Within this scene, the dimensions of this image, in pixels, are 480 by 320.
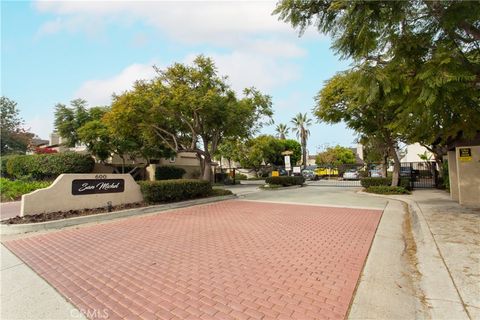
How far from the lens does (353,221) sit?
859cm

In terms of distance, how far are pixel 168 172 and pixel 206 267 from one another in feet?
76.7

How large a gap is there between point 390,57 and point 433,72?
5.74 feet

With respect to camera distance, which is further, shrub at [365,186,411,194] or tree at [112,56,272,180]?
shrub at [365,186,411,194]

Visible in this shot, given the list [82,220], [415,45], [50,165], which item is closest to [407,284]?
[415,45]

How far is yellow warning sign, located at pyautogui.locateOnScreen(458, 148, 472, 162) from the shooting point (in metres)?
10.8

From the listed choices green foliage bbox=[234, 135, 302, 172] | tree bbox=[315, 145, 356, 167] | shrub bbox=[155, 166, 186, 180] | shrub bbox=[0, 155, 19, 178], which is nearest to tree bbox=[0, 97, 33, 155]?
shrub bbox=[0, 155, 19, 178]

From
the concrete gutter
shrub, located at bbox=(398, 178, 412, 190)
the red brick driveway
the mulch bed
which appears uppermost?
shrub, located at bbox=(398, 178, 412, 190)

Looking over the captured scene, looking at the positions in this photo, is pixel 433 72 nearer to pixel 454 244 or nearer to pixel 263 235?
pixel 454 244

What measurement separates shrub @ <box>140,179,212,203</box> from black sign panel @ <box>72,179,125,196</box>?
3.08ft

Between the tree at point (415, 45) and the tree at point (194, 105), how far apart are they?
24.2 feet

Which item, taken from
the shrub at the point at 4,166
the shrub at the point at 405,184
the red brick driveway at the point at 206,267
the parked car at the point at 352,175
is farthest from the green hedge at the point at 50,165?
the parked car at the point at 352,175

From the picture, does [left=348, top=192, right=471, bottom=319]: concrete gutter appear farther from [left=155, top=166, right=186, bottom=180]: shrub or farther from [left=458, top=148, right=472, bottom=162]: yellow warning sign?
[left=155, top=166, right=186, bottom=180]: shrub

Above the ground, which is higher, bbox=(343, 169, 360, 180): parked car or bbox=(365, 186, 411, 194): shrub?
bbox=(343, 169, 360, 180): parked car

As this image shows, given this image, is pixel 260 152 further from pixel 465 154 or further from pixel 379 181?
pixel 465 154
